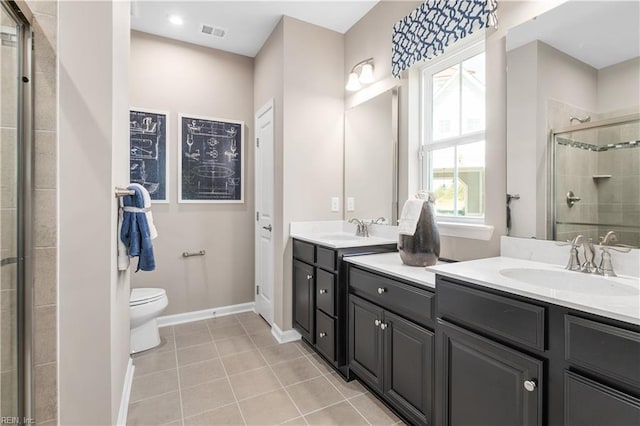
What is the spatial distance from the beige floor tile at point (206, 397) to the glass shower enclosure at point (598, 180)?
6.76 feet

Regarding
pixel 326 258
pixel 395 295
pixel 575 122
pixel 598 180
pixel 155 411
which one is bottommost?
pixel 155 411

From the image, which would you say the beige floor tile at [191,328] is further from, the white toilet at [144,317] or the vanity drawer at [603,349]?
the vanity drawer at [603,349]

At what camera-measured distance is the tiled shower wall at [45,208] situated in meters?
1.24

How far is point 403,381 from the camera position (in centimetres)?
163

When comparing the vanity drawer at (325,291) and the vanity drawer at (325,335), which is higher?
the vanity drawer at (325,291)

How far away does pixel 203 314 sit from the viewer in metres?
3.30

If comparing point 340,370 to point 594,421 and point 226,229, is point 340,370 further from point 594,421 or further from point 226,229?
point 226,229

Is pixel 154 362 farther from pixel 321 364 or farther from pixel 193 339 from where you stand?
pixel 321 364

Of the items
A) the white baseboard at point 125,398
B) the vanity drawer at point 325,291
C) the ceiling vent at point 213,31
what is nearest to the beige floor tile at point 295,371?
the vanity drawer at point 325,291

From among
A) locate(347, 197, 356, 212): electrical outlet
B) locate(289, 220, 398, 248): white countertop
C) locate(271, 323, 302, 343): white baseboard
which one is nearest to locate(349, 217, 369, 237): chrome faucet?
locate(289, 220, 398, 248): white countertop

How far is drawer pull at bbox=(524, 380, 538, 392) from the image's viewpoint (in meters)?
1.04

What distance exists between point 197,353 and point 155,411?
708 mm

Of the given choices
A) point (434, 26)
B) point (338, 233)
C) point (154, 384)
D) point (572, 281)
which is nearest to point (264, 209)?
point (338, 233)

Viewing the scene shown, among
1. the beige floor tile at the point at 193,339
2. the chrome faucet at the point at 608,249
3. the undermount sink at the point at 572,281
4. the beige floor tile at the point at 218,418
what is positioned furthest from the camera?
the beige floor tile at the point at 193,339
